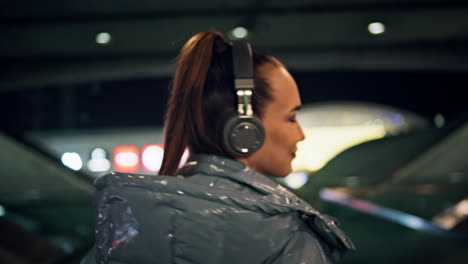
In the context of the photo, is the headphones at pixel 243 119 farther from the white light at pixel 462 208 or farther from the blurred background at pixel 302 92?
the white light at pixel 462 208

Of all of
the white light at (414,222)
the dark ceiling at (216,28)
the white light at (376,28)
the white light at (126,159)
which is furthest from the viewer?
the white light at (126,159)

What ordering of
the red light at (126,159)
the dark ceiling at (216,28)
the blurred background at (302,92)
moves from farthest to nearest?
1. the red light at (126,159)
2. the dark ceiling at (216,28)
3. the blurred background at (302,92)

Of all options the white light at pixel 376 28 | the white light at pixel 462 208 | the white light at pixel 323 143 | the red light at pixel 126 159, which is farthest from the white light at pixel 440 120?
the red light at pixel 126 159

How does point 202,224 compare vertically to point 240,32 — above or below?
below

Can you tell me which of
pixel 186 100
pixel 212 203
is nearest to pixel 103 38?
pixel 186 100

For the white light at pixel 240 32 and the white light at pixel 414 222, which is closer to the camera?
the white light at pixel 414 222

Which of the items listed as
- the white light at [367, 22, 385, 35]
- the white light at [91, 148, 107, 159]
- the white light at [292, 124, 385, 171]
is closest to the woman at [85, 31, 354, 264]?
the white light at [367, 22, 385, 35]

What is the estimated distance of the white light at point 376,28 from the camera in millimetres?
9647

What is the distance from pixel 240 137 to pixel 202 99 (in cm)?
13

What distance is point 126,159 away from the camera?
824 inches

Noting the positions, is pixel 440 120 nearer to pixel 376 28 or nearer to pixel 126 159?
pixel 376 28

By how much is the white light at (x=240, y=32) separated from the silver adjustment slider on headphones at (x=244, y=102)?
8916 millimetres

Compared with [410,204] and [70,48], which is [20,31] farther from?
[410,204]

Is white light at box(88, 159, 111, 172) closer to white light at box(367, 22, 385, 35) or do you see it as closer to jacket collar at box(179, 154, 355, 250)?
white light at box(367, 22, 385, 35)
